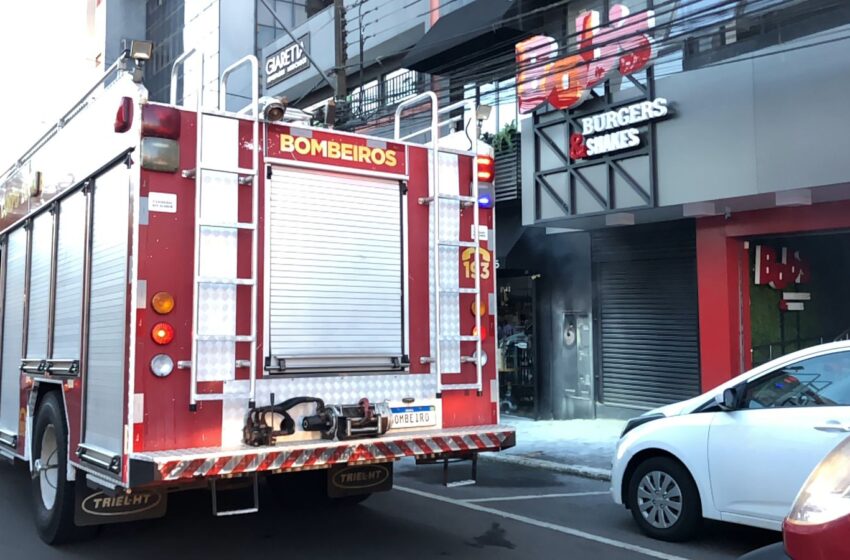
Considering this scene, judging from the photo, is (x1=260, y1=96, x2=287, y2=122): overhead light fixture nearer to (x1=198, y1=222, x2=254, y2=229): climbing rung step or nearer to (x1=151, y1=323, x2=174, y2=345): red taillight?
(x1=198, y1=222, x2=254, y2=229): climbing rung step

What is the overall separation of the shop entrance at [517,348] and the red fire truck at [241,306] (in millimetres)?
8921

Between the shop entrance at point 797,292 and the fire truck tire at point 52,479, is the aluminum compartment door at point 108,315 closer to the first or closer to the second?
the fire truck tire at point 52,479

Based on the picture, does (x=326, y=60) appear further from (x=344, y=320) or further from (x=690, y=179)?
(x=344, y=320)

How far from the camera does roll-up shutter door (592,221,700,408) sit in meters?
12.9

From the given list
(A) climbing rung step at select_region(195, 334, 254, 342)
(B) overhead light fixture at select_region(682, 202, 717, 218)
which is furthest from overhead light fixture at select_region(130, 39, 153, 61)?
(B) overhead light fixture at select_region(682, 202, 717, 218)

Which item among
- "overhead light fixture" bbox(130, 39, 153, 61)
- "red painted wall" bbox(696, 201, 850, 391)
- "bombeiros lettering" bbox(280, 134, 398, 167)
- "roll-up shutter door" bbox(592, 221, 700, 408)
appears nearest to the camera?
"overhead light fixture" bbox(130, 39, 153, 61)

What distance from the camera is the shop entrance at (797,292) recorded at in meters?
12.4

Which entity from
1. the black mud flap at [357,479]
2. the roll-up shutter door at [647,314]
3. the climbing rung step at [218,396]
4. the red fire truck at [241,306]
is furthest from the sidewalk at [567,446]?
the climbing rung step at [218,396]

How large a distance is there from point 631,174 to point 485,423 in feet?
22.2

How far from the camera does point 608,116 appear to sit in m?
12.3

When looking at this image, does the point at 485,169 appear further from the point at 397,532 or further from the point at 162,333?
the point at 397,532

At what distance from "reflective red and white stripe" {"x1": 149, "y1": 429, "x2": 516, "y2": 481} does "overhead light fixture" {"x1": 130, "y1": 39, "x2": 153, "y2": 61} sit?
271 centimetres

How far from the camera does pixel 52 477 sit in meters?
6.36

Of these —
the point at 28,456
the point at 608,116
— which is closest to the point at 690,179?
the point at 608,116
